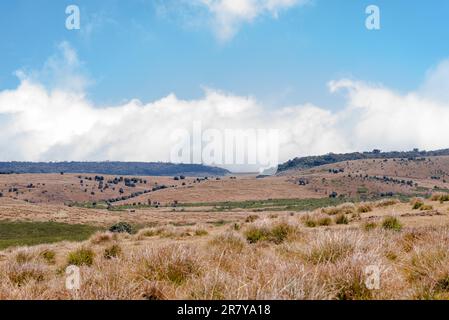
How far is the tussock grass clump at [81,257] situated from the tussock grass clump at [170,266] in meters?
7.15

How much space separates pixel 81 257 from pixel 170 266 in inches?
323

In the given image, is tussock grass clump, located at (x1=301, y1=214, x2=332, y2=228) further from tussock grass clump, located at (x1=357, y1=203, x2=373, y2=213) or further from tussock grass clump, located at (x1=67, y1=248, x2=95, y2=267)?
tussock grass clump, located at (x1=67, y1=248, x2=95, y2=267)

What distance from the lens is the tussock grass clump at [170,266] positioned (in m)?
7.76

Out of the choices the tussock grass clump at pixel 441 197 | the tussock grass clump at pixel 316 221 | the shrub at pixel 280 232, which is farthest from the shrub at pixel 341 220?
the tussock grass clump at pixel 441 197

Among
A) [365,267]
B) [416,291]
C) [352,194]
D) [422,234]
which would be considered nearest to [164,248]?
[365,267]

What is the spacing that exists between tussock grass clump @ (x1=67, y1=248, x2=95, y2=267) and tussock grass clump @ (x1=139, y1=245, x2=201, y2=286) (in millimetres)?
7149

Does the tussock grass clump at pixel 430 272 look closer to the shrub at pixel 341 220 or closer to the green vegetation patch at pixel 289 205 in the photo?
the shrub at pixel 341 220

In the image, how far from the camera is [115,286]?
256 inches

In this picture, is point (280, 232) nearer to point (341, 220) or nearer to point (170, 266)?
point (170, 266)

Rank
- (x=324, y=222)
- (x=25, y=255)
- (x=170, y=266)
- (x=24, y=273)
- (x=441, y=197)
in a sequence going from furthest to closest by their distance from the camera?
1. (x=441, y=197)
2. (x=324, y=222)
3. (x=25, y=255)
4. (x=24, y=273)
5. (x=170, y=266)

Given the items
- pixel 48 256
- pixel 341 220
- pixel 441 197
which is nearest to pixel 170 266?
pixel 48 256

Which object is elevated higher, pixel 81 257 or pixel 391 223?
pixel 391 223

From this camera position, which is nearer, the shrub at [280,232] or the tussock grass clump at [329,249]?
the tussock grass clump at [329,249]

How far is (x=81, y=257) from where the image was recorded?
1495cm
